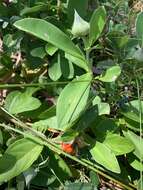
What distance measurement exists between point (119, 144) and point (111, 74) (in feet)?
0.62

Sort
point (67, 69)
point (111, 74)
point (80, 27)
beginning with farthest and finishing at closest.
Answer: point (67, 69), point (111, 74), point (80, 27)

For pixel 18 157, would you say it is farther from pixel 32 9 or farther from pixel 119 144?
pixel 32 9

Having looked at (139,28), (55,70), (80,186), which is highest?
(139,28)

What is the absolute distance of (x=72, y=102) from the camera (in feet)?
4.00

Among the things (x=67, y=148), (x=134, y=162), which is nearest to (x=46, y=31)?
(x=67, y=148)

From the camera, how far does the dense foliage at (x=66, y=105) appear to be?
1.24 metres

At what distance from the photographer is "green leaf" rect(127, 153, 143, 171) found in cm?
135

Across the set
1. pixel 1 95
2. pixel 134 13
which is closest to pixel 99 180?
pixel 1 95

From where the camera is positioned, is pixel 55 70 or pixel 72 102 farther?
pixel 55 70

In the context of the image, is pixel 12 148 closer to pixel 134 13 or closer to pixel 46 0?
pixel 46 0

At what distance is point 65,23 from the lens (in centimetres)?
142

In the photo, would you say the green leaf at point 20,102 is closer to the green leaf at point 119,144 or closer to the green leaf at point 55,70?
the green leaf at point 55,70

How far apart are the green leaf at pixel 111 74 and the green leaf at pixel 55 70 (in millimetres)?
146

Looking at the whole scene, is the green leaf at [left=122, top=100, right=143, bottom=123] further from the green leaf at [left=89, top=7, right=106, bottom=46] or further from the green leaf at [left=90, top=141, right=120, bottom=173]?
the green leaf at [left=89, top=7, right=106, bottom=46]
